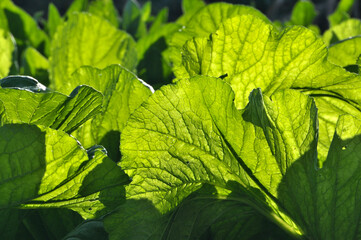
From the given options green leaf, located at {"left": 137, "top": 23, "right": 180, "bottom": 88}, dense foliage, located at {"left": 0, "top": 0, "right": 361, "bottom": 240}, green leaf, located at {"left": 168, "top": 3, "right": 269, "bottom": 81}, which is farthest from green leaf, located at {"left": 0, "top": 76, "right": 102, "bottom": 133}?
green leaf, located at {"left": 137, "top": 23, "right": 180, "bottom": 88}

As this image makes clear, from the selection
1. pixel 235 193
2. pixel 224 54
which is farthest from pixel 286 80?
pixel 235 193

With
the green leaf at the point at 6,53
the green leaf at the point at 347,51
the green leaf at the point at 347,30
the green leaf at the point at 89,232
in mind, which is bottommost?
the green leaf at the point at 89,232

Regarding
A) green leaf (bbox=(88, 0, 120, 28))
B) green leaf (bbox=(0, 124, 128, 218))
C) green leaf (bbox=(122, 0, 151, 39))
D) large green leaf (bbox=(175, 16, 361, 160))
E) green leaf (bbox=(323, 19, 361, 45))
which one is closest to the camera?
green leaf (bbox=(0, 124, 128, 218))

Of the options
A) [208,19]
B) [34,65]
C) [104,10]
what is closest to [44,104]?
[208,19]

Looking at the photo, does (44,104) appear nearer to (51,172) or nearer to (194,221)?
(51,172)

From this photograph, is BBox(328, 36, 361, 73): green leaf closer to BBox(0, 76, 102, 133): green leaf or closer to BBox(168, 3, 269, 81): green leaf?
BBox(168, 3, 269, 81): green leaf

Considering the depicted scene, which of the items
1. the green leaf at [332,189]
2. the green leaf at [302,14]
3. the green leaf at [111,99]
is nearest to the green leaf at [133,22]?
the green leaf at [302,14]

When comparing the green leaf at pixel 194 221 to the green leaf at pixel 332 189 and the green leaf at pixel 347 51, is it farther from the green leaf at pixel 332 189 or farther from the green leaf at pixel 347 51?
the green leaf at pixel 347 51
